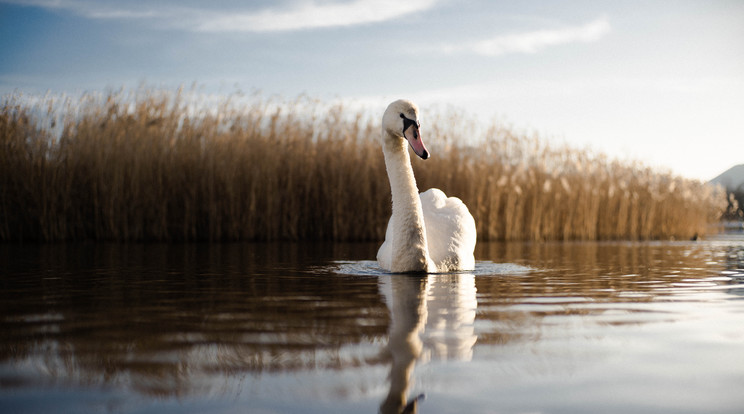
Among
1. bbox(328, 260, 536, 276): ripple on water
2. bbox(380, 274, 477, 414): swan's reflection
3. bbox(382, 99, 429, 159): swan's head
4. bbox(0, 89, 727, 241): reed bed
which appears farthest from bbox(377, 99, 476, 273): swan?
bbox(0, 89, 727, 241): reed bed

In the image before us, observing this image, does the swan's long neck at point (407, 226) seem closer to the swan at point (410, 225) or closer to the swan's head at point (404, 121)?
the swan at point (410, 225)

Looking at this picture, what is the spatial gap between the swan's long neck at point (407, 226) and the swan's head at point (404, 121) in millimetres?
194

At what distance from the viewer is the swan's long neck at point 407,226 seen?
5.79 m

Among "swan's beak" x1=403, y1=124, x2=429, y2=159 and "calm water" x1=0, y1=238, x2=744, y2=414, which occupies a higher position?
"swan's beak" x1=403, y1=124, x2=429, y2=159

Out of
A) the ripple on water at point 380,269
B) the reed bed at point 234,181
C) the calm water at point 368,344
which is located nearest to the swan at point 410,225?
the ripple on water at point 380,269

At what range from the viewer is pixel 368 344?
9.22 feet

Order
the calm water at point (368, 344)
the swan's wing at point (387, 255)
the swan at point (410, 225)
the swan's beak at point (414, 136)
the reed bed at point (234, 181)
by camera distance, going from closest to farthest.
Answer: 1. the calm water at point (368, 344)
2. the swan's beak at point (414, 136)
3. the swan at point (410, 225)
4. the swan's wing at point (387, 255)
5. the reed bed at point (234, 181)

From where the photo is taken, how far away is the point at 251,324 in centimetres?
337

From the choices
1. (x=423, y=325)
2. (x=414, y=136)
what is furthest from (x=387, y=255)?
(x=423, y=325)

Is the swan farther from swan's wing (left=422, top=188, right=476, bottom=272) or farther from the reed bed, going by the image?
the reed bed

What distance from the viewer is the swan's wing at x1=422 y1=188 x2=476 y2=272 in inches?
244

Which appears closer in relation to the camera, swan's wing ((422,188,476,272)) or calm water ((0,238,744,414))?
calm water ((0,238,744,414))

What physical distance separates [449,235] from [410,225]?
74cm

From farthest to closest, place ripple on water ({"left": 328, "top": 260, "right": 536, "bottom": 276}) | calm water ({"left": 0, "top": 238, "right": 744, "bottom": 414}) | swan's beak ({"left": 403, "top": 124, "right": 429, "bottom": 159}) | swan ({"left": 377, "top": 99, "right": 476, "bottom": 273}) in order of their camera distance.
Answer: ripple on water ({"left": 328, "top": 260, "right": 536, "bottom": 276}) < swan ({"left": 377, "top": 99, "right": 476, "bottom": 273}) < swan's beak ({"left": 403, "top": 124, "right": 429, "bottom": 159}) < calm water ({"left": 0, "top": 238, "right": 744, "bottom": 414})
